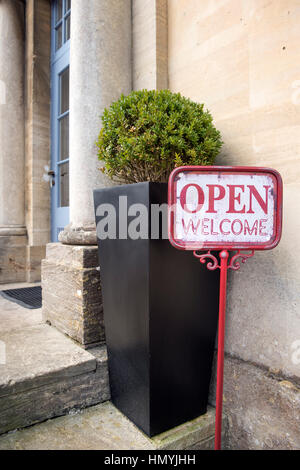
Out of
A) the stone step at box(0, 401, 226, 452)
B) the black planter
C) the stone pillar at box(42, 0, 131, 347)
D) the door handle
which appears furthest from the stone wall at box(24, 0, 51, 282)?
the stone step at box(0, 401, 226, 452)

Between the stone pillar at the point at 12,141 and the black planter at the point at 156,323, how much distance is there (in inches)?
113

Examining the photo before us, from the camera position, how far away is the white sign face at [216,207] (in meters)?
1.19

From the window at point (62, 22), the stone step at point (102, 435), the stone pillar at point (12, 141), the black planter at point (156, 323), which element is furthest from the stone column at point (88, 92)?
the stone pillar at point (12, 141)

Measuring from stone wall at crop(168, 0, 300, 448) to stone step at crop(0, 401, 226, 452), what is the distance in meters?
0.27

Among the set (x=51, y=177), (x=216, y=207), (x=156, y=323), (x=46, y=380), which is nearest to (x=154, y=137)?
(x=216, y=207)

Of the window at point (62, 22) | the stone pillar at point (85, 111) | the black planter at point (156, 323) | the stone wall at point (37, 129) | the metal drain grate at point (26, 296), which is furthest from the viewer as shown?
the stone wall at point (37, 129)

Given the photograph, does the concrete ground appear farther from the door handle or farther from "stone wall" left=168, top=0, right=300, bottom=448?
the door handle

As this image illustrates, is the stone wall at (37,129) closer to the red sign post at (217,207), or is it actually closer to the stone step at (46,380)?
the stone step at (46,380)

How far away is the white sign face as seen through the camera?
1193 mm

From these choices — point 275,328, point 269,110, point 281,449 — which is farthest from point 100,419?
point 269,110

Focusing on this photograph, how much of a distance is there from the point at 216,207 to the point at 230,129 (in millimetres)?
849

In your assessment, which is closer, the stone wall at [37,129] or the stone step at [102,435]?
the stone step at [102,435]

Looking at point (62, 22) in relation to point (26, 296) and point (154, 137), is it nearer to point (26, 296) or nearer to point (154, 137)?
point (26, 296)

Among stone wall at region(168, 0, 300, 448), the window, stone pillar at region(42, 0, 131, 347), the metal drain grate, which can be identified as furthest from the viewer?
the window
